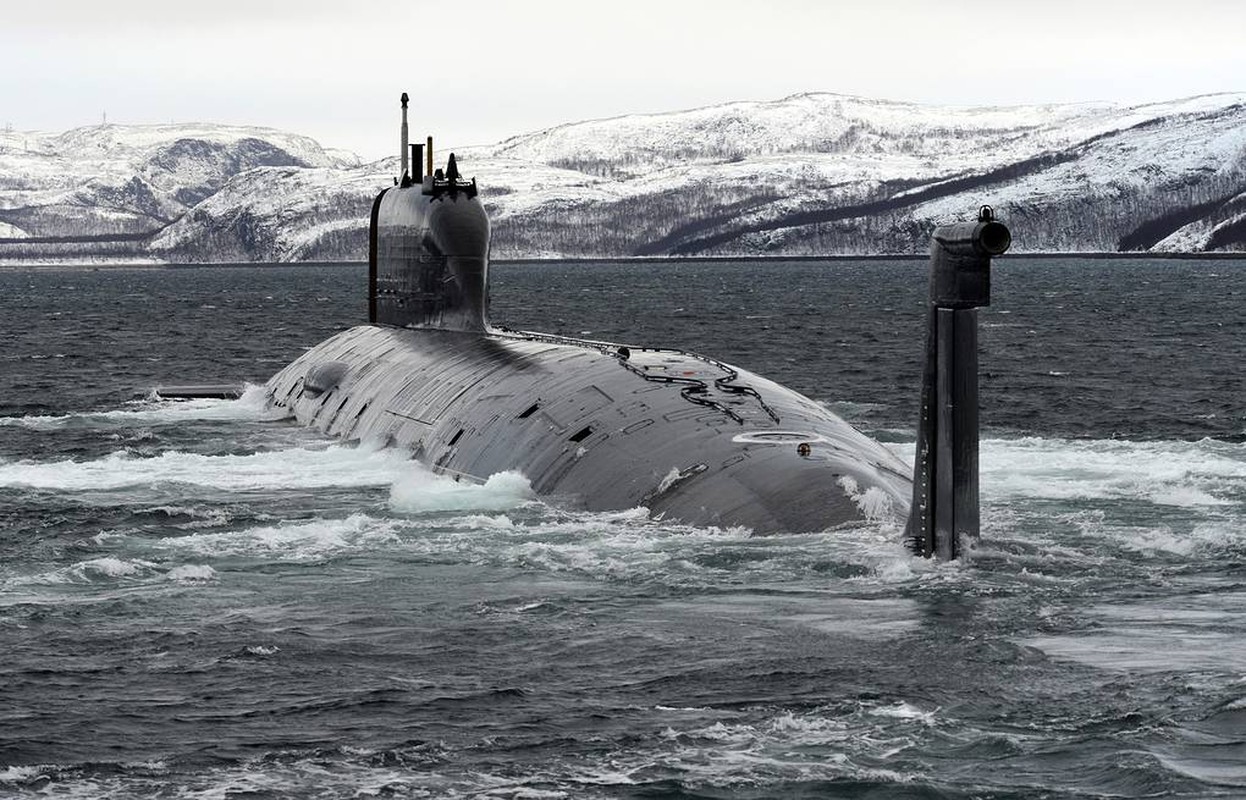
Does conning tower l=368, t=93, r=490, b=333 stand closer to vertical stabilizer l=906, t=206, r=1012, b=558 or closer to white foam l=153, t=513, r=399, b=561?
white foam l=153, t=513, r=399, b=561

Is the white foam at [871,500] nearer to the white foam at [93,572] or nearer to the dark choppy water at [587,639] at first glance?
the dark choppy water at [587,639]

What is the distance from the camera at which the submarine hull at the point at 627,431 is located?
26547 mm

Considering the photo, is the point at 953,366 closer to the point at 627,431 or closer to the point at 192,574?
the point at 627,431

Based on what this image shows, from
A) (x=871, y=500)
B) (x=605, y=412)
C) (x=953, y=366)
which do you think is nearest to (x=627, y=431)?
(x=605, y=412)

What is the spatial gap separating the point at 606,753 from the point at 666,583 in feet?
21.3

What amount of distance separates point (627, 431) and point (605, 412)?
1.29m

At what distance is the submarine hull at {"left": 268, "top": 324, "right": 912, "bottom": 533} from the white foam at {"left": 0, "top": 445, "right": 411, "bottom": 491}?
0.81 metres

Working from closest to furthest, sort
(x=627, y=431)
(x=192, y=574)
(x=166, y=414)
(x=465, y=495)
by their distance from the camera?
(x=192, y=574) → (x=627, y=431) → (x=465, y=495) → (x=166, y=414)

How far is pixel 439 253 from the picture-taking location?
44.2 m

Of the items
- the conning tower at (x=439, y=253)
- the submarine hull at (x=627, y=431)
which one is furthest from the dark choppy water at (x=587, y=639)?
the conning tower at (x=439, y=253)

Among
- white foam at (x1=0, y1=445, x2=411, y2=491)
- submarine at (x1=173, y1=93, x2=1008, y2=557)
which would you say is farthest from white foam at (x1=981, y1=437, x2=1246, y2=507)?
white foam at (x1=0, y1=445, x2=411, y2=491)

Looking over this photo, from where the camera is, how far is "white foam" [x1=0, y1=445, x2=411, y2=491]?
3481 cm

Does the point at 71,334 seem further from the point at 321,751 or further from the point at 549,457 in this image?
the point at 321,751

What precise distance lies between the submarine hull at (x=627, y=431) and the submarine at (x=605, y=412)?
0.04 metres
